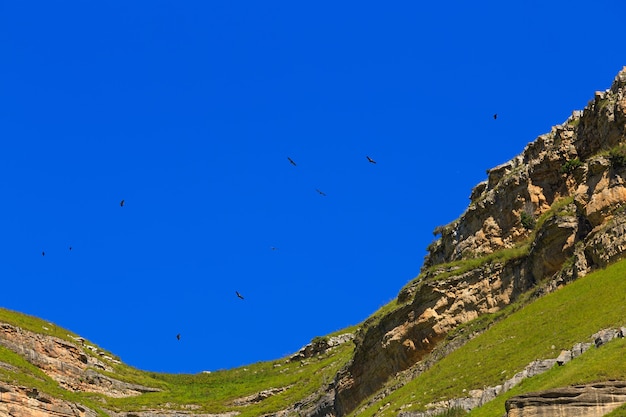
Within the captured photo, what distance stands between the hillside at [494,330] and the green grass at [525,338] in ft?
0.39

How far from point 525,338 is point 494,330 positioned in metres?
6.56

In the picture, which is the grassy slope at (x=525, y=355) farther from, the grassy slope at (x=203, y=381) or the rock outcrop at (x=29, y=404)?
the rock outcrop at (x=29, y=404)

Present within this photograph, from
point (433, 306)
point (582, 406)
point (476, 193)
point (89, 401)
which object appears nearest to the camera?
point (582, 406)

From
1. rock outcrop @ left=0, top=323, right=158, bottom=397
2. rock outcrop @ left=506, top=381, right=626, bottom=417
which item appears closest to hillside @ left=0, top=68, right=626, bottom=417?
rock outcrop @ left=506, top=381, right=626, bottom=417

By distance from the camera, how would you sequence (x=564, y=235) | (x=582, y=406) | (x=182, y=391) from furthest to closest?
(x=182, y=391) < (x=564, y=235) < (x=582, y=406)

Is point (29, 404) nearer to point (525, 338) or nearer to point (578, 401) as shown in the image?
point (525, 338)

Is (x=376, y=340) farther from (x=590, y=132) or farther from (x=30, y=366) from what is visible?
(x=30, y=366)

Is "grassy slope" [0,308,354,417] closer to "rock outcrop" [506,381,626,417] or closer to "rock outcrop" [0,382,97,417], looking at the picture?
"rock outcrop" [0,382,97,417]

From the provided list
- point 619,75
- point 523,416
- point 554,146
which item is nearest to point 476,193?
point 554,146

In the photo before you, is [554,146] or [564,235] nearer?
[564,235]

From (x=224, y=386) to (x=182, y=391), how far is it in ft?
15.1

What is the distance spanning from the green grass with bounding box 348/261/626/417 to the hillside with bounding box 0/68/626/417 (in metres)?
0.12

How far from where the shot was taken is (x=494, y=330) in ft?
204

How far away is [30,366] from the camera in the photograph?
9338cm
